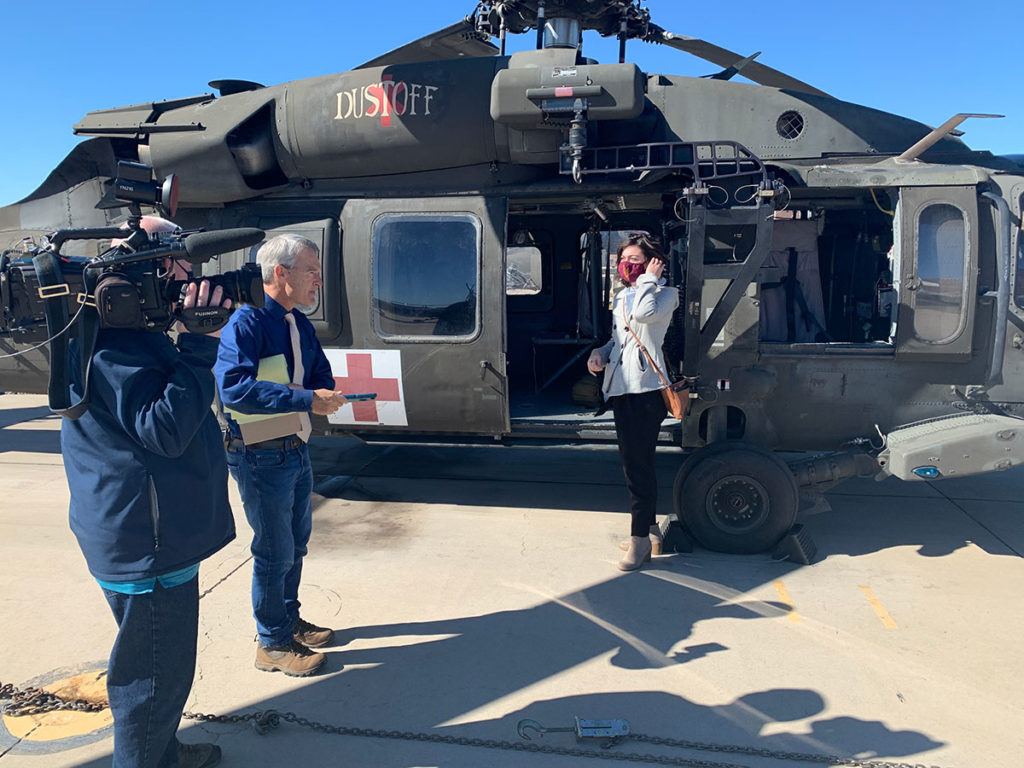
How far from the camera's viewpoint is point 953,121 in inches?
180

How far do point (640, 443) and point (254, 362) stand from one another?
96.8 inches

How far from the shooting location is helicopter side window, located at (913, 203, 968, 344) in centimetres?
475

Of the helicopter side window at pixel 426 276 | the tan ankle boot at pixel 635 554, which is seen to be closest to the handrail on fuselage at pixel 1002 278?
the tan ankle boot at pixel 635 554

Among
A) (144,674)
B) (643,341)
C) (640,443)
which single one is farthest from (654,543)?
(144,674)

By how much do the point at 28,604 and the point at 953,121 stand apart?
6.59m

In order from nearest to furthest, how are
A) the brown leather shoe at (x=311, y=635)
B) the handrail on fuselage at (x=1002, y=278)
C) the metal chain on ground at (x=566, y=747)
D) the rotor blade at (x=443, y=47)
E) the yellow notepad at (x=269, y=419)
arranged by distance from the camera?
1. the metal chain on ground at (x=566, y=747)
2. the yellow notepad at (x=269, y=419)
3. the brown leather shoe at (x=311, y=635)
4. the handrail on fuselage at (x=1002, y=278)
5. the rotor blade at (x=443, y=47)

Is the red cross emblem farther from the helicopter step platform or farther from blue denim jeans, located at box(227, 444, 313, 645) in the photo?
the helicopter step platform

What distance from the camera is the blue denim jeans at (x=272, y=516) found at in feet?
10.2

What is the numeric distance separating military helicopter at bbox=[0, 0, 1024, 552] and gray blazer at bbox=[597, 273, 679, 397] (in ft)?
1.89

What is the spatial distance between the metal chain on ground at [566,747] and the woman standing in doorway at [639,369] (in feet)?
5.66

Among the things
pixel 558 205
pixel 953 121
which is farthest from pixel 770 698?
pixel 558 205

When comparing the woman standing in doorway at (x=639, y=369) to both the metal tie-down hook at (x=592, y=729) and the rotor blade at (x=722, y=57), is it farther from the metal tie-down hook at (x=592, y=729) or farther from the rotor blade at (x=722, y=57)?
the rotor blade at (x=722, y=57)

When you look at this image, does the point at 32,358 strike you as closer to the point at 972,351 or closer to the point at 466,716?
the point at 466,716

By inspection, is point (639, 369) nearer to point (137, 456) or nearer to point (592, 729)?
point (592, 729)
